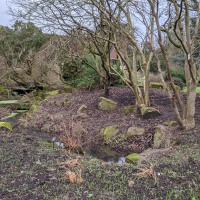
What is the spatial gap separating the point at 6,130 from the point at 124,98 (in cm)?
472

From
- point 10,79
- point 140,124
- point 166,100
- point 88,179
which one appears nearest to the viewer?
point 88,179

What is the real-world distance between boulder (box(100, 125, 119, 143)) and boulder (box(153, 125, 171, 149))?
51.9 inches

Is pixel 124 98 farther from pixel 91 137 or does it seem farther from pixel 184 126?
pixel 184 126

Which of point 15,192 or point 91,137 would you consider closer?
point 15,192

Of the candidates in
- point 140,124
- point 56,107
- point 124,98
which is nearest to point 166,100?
point 124,98

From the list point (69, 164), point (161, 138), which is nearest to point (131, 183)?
point (69, 164)

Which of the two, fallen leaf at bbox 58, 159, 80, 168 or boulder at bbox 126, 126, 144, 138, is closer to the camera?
fallen leaf at bbox 58, 159, 80, 168

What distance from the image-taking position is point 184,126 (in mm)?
6594

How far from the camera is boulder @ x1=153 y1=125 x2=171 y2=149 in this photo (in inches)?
241

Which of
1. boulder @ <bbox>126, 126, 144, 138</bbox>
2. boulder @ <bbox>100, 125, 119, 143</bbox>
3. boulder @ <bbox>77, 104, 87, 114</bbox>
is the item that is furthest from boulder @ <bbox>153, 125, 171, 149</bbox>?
boulder @ <bbox>77, 104, 87, 114</bbox>

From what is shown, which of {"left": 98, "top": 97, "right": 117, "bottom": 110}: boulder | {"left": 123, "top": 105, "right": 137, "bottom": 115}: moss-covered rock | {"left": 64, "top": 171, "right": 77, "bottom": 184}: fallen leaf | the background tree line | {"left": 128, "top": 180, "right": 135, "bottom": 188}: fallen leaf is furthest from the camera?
{"left": 98, "top": 97, "right": 117, "bottom": 110}: boulder

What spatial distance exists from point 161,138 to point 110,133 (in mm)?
1673

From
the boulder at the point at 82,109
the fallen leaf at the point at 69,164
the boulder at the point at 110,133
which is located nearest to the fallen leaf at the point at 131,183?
the fallen leaf at the point at 69,164

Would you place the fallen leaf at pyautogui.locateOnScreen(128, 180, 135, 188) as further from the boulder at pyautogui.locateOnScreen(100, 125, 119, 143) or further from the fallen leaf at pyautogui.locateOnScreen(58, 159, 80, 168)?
the boulder at pyautogui.locateOnScreen(100, 125, 119, 143)
